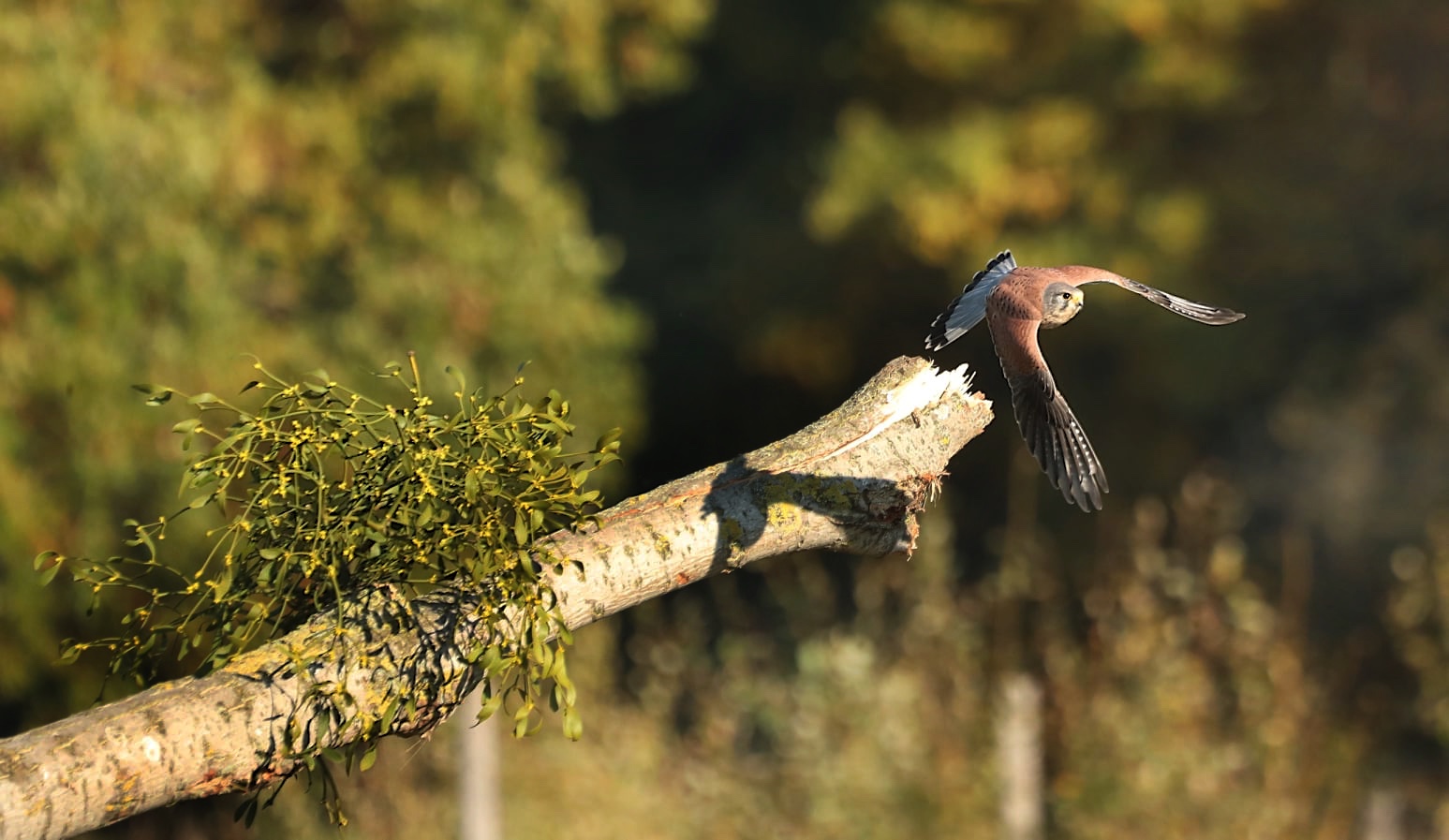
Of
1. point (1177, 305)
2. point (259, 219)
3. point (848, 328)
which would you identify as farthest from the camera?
point (848, 328)

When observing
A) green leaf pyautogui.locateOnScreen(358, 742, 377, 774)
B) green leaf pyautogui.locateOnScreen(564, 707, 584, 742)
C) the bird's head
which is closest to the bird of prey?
the bird's head

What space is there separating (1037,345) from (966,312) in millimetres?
144

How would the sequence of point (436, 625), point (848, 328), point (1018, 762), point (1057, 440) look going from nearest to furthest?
1. point (436, 625)
2. point (1057, 440)
3. point (1018, 762)
4. point (848, 328)

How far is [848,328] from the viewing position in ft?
36.0

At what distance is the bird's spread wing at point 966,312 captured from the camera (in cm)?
244

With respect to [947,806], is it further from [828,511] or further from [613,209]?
[613,209]

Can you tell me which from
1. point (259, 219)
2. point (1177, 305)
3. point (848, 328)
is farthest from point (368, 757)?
point (848, 328)

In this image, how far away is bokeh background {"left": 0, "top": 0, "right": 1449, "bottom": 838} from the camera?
6.38 metres

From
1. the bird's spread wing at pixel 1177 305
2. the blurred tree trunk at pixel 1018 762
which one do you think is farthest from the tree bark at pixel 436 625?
the blurred tree trunk at pixel 1018 762

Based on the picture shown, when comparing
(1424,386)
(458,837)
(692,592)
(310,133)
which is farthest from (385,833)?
(1424,386)

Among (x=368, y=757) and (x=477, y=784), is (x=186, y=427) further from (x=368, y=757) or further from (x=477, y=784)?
(x=477, y=784)

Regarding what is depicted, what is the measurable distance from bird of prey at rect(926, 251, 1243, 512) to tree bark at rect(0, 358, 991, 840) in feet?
0.24

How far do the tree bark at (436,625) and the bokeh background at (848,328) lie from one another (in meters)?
3.61

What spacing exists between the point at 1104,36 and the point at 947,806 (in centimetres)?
541
